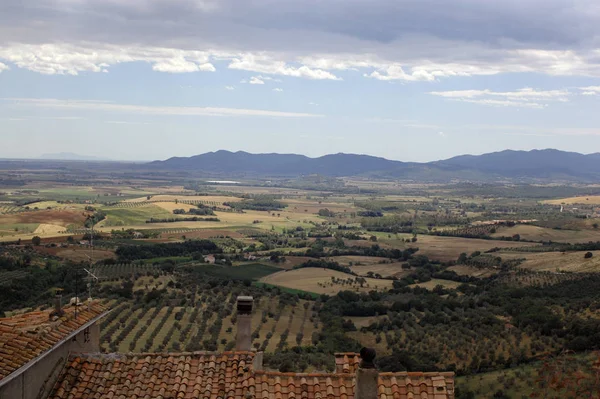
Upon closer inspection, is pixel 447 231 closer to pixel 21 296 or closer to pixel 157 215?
pixel 157 215

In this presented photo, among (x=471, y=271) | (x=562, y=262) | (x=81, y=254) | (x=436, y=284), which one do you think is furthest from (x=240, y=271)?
(x=562, y=262)

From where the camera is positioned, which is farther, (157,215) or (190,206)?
(190,206)

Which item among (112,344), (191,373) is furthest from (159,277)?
(191,373)

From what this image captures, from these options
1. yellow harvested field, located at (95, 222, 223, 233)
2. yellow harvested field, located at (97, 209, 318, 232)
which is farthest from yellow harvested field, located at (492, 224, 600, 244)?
yellow harvested field, located at (95, 222, 223, 233)

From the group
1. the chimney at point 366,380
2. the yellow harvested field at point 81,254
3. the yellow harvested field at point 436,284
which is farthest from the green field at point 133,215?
the chimney at point 366,380

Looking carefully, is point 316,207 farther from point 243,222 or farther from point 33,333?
point 33,333

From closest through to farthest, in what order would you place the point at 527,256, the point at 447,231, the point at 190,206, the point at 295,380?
1. the point at 295,380
2. the point at 527,256
3. the point at 447,231
4. the point at 190,206

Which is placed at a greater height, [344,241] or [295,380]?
[295,380]
